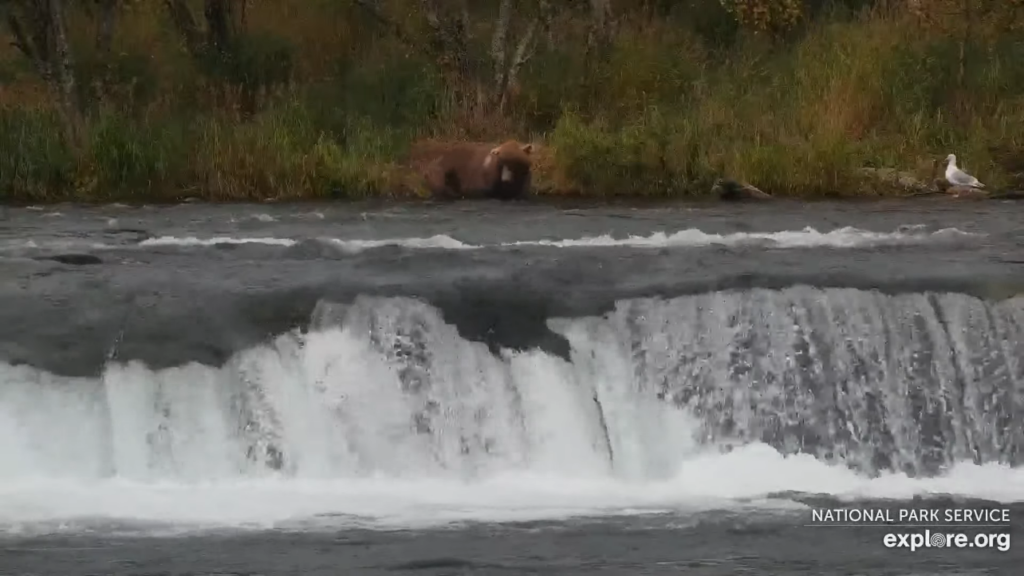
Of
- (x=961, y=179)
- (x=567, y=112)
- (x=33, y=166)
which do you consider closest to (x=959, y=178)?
(x=961, y=179)

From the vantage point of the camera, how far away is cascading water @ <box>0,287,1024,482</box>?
7160 millimetres

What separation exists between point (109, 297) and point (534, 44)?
8.22 metres

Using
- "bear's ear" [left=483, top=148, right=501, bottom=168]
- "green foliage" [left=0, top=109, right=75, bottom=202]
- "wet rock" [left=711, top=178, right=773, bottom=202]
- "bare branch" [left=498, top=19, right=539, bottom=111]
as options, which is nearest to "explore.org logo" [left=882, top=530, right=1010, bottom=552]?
"wet rock" [left=711, top=178, right=773, bottom=202]

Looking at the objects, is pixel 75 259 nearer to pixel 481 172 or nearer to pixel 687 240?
pixel 687 240

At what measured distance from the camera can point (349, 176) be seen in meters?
12.8

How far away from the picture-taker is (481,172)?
12.5 meters

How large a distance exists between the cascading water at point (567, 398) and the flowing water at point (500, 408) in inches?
0.4

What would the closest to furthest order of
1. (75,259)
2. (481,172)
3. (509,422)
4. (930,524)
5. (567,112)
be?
1. (930,524)
2. (509,422)
3. (75,259)
4. (481,172)
5. (567,112)

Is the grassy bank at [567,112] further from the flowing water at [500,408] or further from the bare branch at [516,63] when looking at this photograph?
the flowing water at [500,408]

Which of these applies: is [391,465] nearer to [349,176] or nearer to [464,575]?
[464,575]

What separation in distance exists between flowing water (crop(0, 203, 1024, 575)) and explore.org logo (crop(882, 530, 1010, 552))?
0.08m

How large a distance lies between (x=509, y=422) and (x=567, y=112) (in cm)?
713

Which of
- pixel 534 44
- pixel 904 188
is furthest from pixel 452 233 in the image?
pixel 534 44

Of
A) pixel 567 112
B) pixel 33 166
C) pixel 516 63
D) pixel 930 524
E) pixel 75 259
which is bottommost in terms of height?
pixel 930 524
